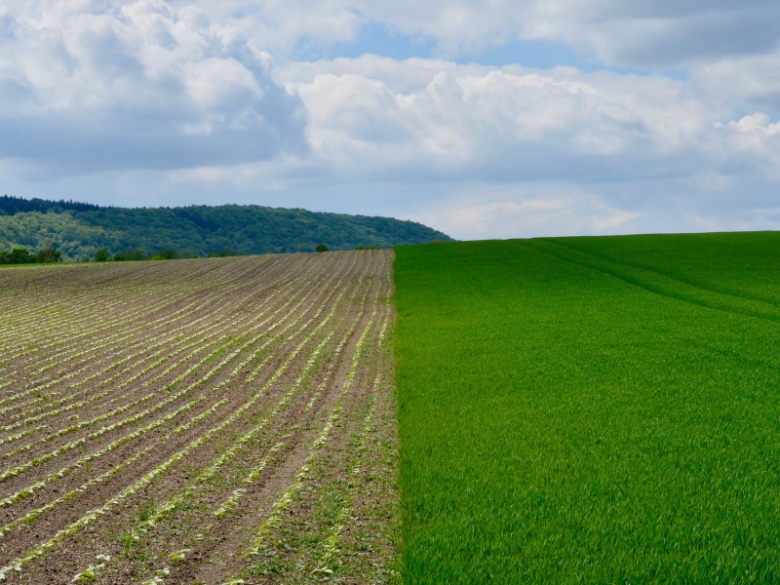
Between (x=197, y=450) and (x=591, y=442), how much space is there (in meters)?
7.68

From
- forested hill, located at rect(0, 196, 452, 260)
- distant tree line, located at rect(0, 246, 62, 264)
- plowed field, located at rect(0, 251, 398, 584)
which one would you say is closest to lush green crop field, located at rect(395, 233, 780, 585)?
plowed field, located at rect(0, 251, 398, 584)

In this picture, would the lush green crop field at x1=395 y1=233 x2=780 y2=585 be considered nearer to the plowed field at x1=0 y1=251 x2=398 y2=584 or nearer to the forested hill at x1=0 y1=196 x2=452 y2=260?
the plowed field at x1=0 y1=251 x2=398 y2=584

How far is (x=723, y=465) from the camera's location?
12.6 metres

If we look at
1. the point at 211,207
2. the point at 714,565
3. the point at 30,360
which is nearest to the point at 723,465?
the point at 714,565

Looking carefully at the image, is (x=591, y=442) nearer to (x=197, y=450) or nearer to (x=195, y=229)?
(x=197, y=450)

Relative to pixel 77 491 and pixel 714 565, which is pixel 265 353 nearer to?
pixel 77 491

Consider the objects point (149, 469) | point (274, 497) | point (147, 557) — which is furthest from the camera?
point (149, 469)

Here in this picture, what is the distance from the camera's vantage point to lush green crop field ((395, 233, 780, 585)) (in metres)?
9.24

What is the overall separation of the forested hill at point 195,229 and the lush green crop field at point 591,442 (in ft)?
367

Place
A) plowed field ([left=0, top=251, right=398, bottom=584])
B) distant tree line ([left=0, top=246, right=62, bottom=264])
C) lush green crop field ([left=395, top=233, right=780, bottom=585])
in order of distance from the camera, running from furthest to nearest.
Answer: distant tree line ([left=0, top=246, right=62, bottom=264]) < plowed field ([left=0, top=251, right=398, bottom=584]) < lush green crop field ([left=395, top=233, right=780, bottom=585])

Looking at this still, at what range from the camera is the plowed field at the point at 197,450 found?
32.2 ft

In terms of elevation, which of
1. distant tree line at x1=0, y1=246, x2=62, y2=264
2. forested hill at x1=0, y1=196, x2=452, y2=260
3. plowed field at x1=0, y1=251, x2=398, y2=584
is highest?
forested hill at x1=0, y1=196, x2=452, y2=260

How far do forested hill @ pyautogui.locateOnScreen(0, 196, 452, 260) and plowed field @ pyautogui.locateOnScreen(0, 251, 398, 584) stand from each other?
109999 mm

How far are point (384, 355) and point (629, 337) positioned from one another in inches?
347
